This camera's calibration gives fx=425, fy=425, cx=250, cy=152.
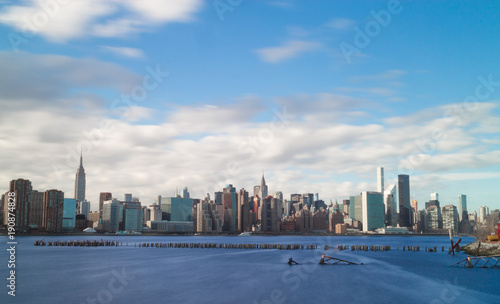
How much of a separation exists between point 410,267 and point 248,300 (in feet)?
179

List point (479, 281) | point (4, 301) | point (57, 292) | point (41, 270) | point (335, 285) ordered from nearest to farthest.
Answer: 1. point (4, 301)
2. point (57, 292)
3. point (335, 285)
4. point (479, 281)
5. point (41, 270)

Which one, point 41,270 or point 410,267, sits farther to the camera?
point 410,267

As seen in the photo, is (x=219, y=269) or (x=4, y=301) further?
(x=219, y=269)

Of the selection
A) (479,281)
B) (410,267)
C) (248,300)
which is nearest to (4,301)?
(248,300)

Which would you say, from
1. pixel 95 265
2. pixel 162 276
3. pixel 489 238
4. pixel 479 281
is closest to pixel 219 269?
pixel 162 276

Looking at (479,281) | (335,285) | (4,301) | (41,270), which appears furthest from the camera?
(41,270)

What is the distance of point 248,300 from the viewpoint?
55625 millimetres

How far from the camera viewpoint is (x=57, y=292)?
2363 inches

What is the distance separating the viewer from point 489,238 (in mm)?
108312

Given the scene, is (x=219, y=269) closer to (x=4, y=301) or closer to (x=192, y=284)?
(x=192, y=284)

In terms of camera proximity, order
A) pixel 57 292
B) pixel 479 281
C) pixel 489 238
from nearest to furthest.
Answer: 1. pixel 57 292
2. pixel 479 281
3. pixel 489 238

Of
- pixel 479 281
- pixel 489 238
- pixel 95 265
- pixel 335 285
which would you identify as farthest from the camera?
pixel 489 238

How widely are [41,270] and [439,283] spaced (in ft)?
244

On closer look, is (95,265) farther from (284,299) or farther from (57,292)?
(284,299)
